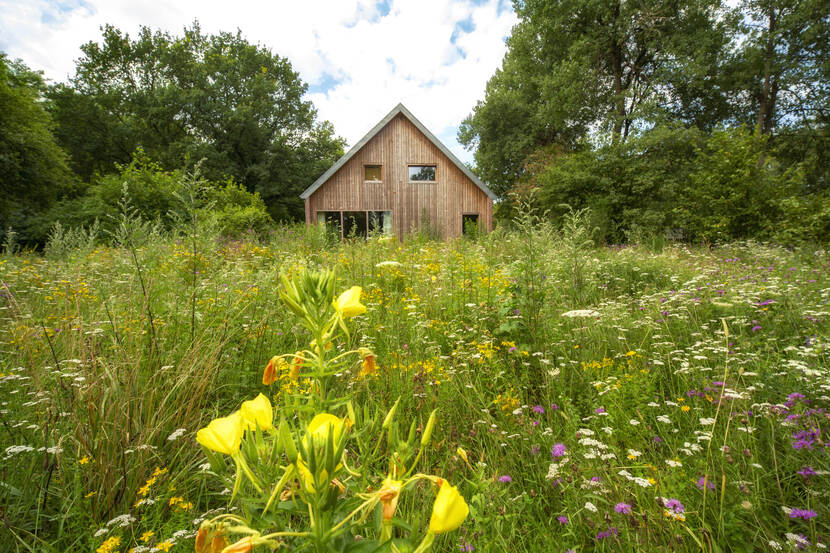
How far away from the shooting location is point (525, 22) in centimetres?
2159

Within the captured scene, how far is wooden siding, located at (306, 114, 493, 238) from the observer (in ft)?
55.1

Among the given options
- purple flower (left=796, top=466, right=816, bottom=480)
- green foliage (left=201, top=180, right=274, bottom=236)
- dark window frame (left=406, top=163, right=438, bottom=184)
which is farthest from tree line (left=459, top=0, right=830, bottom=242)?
green foliage (left=201, top=180, right=274, bottom=236)

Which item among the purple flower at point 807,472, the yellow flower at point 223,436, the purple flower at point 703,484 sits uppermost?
the yellow flower at point 223,436

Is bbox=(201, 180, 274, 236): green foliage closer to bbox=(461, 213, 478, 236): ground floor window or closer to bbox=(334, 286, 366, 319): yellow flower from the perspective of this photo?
bbox=(334, 286, 366, 319): yellow flower

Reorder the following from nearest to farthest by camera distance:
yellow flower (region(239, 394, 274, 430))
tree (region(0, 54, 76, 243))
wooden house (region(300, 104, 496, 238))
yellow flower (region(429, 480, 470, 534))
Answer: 1. yellow flower (region(429, 480, 470, 534))
2. yellow flower (region(239, 394, 274, 430))
3. tree (region(0, 54, 76, 243))
4. wooden house (region(300, 104, 496, 238))

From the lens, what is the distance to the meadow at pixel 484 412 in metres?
1.48

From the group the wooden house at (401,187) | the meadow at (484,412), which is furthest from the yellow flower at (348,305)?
the wooden house at (401,187)

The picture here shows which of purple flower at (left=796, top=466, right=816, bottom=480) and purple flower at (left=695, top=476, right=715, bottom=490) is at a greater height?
purple flower at (left=796, top=466, right=816, bottom=480)

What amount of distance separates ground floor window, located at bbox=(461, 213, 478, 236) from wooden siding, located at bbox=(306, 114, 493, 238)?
0.27 metres

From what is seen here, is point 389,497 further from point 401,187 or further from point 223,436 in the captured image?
point 401,187

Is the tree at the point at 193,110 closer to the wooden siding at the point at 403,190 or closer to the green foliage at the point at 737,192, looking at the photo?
the wooden siding at the point at 403,190

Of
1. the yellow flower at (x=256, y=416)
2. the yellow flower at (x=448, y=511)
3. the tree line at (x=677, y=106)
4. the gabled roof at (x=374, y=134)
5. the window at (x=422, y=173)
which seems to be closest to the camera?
the yellow flower at (x=448, y=511)

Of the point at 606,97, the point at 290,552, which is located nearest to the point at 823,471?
the point at 290,552

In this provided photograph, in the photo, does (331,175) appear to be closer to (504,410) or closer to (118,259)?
(118,259)
